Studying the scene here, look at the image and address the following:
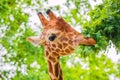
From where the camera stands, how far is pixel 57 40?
200 cm

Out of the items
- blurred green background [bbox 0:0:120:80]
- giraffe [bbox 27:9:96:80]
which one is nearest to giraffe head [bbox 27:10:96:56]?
giraffe [bbox 27:9:96:80]

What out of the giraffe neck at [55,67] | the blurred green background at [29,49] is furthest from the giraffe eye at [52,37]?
the blurred green background at [29,49]

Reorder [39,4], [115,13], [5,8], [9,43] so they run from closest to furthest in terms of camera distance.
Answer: [115,13], [5,8], [9,43], [39,4]

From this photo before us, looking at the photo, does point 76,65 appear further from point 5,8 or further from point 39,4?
point 5,8

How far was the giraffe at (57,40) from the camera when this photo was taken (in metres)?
1.96

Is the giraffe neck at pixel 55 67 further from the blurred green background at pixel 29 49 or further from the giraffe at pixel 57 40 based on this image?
the blurred green background at pixel 29 49

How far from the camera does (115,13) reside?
2.98 meters

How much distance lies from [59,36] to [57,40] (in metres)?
0.02

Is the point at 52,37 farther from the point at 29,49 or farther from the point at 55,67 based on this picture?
the point at 29,49

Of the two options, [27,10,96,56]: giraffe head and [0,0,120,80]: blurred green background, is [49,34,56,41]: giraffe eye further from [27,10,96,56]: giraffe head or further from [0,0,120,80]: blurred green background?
[0,0,120,80]: blurred green background

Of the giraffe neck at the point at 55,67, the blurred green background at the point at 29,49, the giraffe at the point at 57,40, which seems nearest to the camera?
the giraffe at the point at 57,40

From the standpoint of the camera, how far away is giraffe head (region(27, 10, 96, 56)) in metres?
1.97

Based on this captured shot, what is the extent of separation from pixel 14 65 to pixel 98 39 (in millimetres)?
2685

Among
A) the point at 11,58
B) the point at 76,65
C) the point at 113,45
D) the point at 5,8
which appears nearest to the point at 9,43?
the point at 11,58
